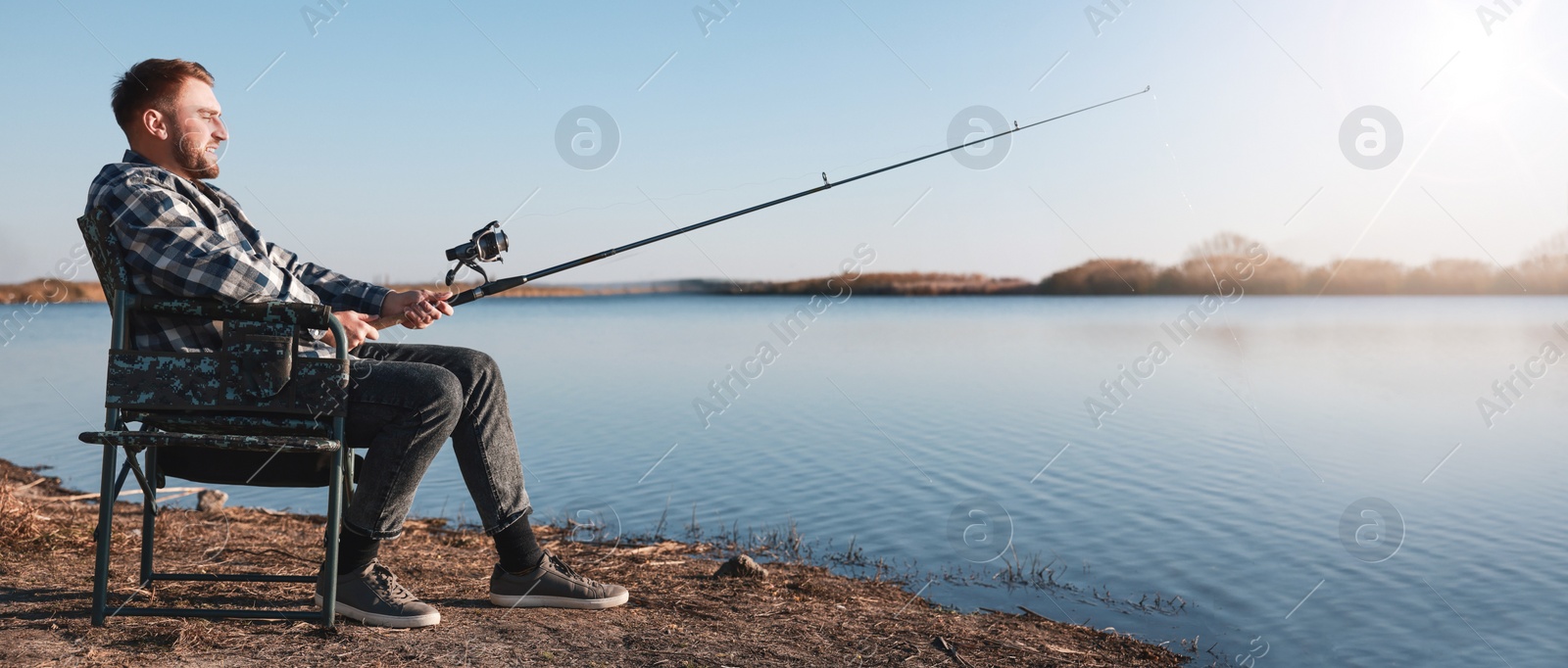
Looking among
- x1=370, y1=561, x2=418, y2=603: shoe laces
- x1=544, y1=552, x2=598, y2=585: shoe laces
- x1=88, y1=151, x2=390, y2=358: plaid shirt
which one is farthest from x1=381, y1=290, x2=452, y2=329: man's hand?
x1=544, y1=552, x2=598, y2=585: shoe laces

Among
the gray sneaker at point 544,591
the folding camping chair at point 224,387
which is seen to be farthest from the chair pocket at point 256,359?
the gray sneaker at point 544,591

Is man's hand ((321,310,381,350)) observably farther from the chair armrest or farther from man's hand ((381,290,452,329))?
the chair armrest

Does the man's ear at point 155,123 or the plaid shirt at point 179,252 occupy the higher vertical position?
the man's ear at point 155,123

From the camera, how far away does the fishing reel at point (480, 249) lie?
295cm

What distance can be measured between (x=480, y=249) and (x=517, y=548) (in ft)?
2.79

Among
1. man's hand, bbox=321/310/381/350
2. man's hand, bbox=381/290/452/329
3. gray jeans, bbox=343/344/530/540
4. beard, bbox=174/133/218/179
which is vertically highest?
beard, bbox=174/133/218/179

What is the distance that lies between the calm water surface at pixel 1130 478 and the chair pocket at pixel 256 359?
3161 millimetres

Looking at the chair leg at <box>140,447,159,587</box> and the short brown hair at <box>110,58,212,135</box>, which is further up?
the short brown hair at <box>110,58,212,135</box>

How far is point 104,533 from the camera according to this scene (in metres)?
2.54

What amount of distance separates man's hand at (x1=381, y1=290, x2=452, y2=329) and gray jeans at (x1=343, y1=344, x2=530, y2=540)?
0.08m

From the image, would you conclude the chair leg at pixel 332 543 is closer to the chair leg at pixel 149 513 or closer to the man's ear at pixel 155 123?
the chair leg at pixel 149 513

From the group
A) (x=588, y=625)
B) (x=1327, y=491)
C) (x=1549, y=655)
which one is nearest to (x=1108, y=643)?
(x=588, y=625)

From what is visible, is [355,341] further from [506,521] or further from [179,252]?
[506,521]

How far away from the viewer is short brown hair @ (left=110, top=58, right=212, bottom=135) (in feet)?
8.61
